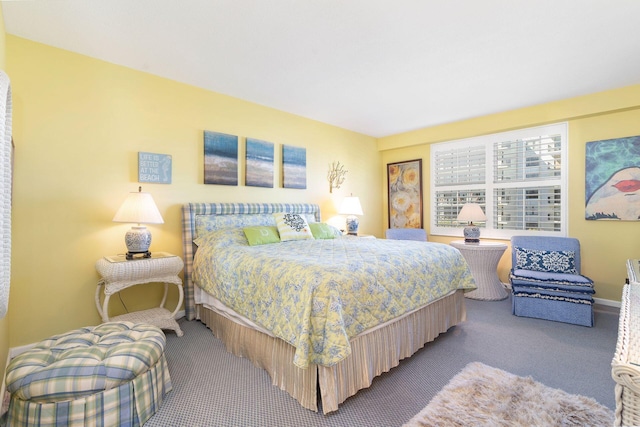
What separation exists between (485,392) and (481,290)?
2.40 meters

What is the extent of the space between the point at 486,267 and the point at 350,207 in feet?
6.92

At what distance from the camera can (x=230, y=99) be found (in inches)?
146

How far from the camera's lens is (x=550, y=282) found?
10.2 feet

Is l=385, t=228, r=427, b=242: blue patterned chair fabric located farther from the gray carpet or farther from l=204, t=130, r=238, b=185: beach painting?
l=204, t=130, r=238, b=185: beach painting

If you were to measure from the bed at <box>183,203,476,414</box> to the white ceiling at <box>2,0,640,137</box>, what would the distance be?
1629mm

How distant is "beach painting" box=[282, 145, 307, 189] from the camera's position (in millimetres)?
4234

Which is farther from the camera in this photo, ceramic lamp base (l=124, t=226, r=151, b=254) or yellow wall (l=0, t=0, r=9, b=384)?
ceramic lamp base (l=124, t=226, r=151, b=254)

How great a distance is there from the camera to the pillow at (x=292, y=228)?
3352 millimetres

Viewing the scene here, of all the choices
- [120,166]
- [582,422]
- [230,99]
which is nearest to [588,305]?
[582,422]

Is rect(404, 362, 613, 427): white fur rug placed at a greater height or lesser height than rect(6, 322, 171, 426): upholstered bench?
lesser

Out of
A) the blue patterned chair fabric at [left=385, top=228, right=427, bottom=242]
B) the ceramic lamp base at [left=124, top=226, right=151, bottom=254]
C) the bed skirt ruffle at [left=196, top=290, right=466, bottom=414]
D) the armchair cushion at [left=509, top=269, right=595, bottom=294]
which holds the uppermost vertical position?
the ceramic lamp base at [left=124, top=226, right=151, bottom=254]

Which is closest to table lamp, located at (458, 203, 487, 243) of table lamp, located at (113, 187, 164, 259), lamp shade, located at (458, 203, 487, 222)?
lamp shade, located at (458, 203, 487, 222)

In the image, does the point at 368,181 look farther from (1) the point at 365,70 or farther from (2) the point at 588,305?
(2) the point at 588,305

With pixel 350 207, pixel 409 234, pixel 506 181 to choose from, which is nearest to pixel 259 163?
pixel 350 207
